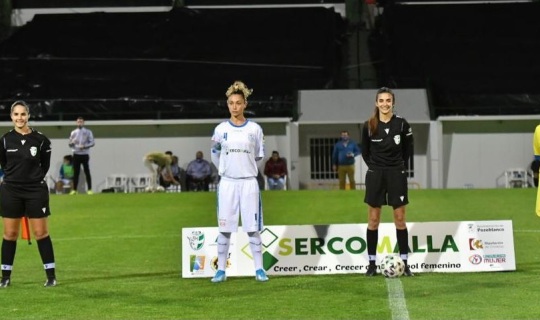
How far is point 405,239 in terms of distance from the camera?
38.0ft

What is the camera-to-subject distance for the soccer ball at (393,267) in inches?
448

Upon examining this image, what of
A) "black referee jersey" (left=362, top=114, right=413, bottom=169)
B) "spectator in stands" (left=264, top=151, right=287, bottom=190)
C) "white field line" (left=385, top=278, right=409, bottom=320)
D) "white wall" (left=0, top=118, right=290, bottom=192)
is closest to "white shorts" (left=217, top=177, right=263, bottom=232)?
"black referee jersey" (left=362, top=114, right=413, bottom=169)

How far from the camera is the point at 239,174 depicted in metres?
11.4

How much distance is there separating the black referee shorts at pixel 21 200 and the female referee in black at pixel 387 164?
3.60 meters

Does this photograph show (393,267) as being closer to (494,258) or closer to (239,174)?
(494,258)

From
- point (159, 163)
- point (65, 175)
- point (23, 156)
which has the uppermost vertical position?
point (159, 163)

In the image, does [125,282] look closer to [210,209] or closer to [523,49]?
[210,209]

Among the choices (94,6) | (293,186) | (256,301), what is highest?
(94,6)

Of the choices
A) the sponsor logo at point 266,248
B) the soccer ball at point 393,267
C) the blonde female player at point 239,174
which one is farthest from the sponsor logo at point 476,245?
the blonde female player at point 239,174

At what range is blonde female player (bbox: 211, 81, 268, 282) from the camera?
11328 mm

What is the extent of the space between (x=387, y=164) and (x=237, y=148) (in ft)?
5.58

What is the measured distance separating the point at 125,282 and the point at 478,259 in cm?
414

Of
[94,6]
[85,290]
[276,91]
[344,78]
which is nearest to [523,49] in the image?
[344,78]

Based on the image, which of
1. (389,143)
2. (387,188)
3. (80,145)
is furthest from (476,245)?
(80,145)
